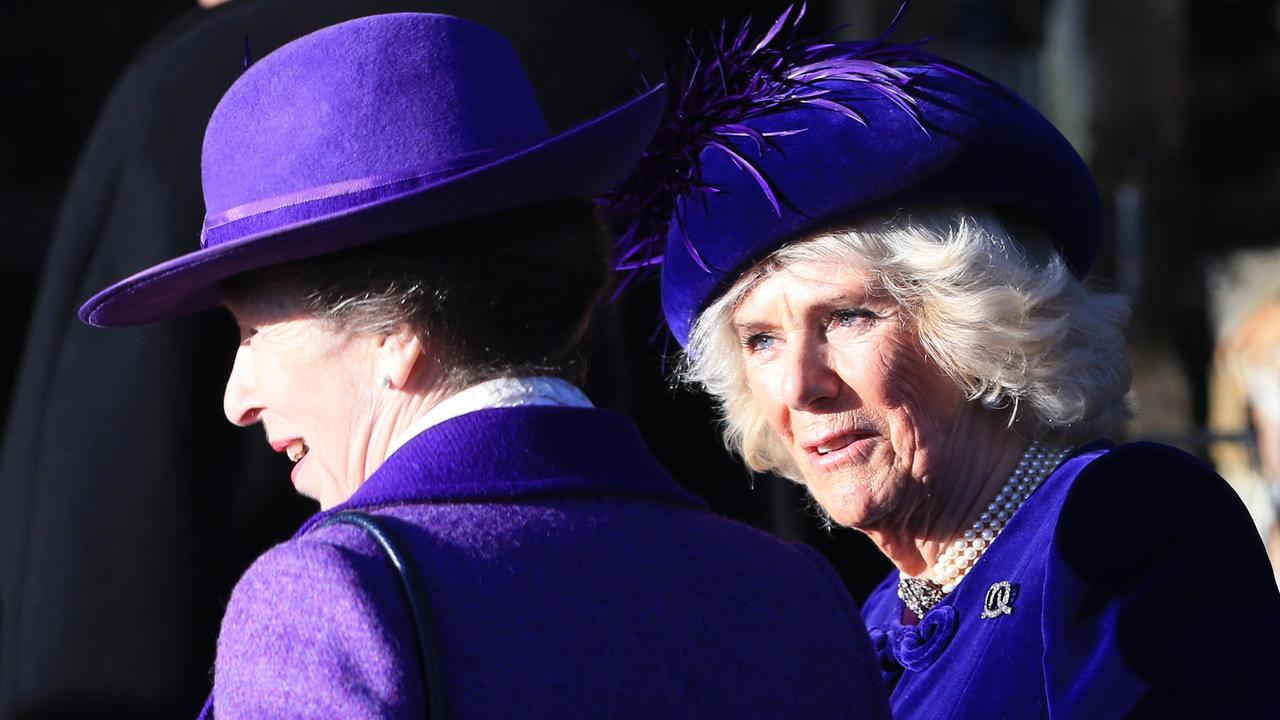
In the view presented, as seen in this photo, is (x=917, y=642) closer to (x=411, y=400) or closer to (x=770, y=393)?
(x=770, y=393)

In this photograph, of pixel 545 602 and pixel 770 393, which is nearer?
pixel 545 602

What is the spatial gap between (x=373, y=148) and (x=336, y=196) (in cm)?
7

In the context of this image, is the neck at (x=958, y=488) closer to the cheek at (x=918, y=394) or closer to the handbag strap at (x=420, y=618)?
the cheek at (x=918, y=394)

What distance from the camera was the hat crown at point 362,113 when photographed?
156 cm

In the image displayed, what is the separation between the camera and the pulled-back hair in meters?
1.52

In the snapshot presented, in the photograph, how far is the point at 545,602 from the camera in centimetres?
138

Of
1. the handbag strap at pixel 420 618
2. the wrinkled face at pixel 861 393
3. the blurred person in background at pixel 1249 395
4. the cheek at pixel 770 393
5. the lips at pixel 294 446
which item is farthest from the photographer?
the blurred person in background at pixel 1249 395

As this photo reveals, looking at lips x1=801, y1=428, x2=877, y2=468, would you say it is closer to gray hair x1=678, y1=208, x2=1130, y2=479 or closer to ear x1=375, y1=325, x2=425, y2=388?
gray hair x1=678, y1=208, x2=1130, y2=479

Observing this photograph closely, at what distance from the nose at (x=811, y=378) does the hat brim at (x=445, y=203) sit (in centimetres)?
79

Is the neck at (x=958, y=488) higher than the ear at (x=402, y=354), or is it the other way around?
the ear at (x=402, y=354)

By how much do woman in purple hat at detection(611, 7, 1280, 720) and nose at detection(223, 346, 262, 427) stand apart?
37.9 inches

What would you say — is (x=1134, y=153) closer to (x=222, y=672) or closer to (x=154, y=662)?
(x=154, y=662)

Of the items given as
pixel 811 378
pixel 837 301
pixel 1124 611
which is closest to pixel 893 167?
pixel 837 301

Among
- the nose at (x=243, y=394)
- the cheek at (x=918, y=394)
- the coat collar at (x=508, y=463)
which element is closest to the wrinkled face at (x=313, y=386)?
the nose at (x=243, y=394)
